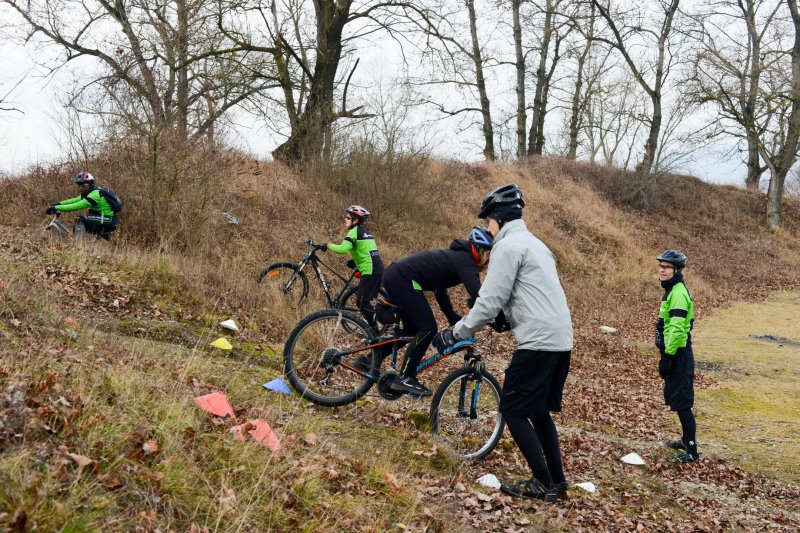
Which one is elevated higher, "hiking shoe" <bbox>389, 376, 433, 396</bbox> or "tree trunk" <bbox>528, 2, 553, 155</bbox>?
"tree trunk" <bbox>528, 2, 553, 155</bbox>

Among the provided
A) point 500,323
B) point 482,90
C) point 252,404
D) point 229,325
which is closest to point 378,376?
point 252,404

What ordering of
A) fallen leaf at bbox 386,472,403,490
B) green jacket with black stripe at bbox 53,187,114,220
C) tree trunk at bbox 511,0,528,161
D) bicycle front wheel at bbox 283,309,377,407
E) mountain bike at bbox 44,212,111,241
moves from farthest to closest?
tree trunk at bbox 511,0,528,161
green jacket with black stripe at bbox 53,187,114,220
mountain bike at bbox 44,212,111,241
bicycle front wheel at bbox 283,309,377,407
fallen leaf at bbox 386,472,403,490

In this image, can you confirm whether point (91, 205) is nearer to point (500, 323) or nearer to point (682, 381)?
point (500, 323)

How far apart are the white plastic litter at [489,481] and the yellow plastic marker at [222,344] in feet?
12.1

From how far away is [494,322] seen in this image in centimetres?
523

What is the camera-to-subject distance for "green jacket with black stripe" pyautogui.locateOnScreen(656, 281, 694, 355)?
22.1 feet

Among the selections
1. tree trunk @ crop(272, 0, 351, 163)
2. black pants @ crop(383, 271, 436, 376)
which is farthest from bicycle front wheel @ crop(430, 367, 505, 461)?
tree trunk @ crop(272, 0, 351, 163)

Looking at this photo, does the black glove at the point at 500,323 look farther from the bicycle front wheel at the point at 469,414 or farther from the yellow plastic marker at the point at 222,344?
the yellow plastic marker at the point at 222,344

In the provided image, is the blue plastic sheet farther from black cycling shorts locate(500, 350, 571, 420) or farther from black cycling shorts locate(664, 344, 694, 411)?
black cycling shorts locate(664, 344, 694, 411)

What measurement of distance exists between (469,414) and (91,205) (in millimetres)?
8107

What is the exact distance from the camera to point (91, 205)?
10.8 m

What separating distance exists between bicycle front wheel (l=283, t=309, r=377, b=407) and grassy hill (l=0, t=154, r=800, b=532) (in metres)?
0.23

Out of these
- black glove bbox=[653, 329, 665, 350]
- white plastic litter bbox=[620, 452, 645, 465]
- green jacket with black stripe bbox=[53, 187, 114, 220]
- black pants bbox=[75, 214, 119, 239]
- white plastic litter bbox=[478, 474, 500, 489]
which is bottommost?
white plastic litter bbox=[620, 452, 645, 465]

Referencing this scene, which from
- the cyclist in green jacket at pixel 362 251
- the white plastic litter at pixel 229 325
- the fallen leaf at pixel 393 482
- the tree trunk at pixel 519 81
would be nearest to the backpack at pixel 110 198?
the white plastic litter at pixel 229 325
